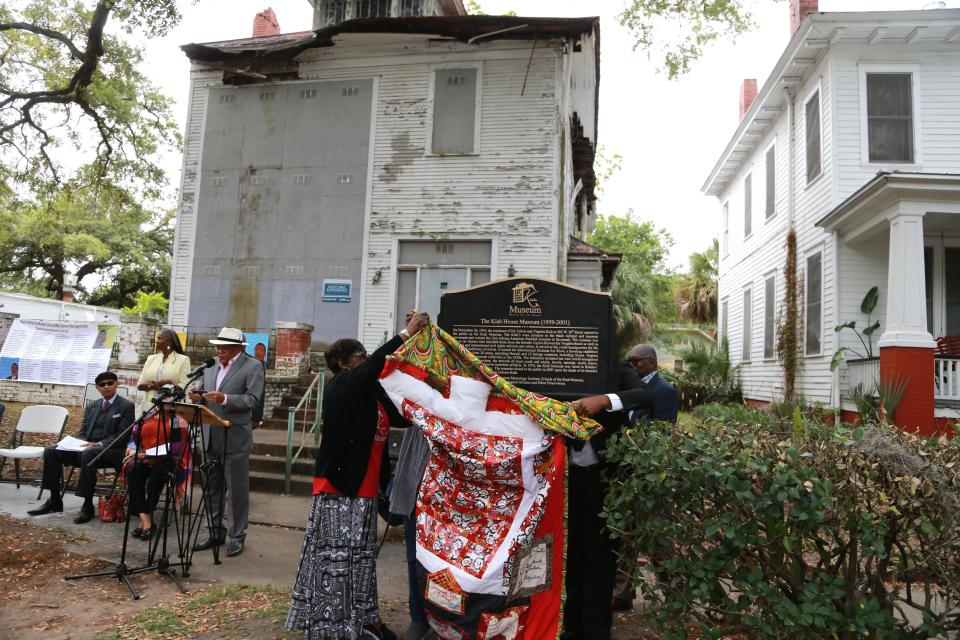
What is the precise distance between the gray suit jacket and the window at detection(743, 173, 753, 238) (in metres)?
16.2

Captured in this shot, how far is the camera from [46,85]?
1478cm

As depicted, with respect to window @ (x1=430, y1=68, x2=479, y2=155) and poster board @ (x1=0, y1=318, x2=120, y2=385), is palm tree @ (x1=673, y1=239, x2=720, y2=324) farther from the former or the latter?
poster board @ (x1=0, y1=318, x2=120, y2=385)

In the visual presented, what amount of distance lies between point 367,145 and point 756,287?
36.1 feet

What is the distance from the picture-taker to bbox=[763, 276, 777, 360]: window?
15.9 m

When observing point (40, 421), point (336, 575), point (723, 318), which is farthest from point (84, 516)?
point (723, 318)

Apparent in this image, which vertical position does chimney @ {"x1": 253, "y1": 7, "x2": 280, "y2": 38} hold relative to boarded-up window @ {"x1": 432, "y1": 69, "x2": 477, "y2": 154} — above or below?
above

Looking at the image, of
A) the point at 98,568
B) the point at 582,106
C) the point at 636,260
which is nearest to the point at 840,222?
the point at 582,106

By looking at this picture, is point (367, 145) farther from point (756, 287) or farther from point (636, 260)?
point (636, 260)

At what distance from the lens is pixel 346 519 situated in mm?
3869

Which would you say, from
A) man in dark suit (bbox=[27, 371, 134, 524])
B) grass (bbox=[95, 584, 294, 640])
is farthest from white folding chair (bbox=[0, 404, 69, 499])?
grass (bbox=[95, 584, 294, 640])

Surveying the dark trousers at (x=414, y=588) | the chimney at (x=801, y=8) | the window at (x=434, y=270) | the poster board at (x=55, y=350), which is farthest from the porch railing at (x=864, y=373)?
the poster board at (x=55, y=350)

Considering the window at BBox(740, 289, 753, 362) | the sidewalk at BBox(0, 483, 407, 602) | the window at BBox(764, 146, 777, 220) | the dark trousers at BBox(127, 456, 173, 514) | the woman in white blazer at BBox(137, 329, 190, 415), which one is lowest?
the sidewalk at BBox(0, 483, 407, 602)

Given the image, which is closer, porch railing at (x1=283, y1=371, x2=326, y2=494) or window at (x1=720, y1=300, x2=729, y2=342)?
porch railing at (x1=283, y1=371, x2=326, y2=494)

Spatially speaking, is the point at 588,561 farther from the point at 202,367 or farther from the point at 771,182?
the point at 771,182
